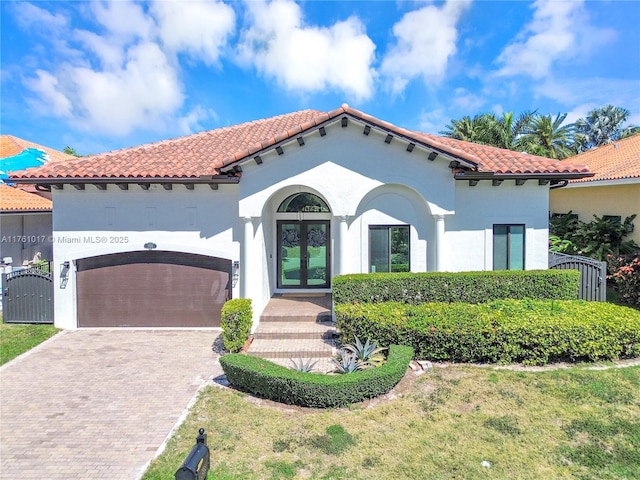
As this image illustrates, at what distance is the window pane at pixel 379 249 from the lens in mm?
12172

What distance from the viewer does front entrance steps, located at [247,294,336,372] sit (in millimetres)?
9312

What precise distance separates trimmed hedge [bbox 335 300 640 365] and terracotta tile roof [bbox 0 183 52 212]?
18188 mm

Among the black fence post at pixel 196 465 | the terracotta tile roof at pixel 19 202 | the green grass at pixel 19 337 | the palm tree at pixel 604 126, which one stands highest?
the palm tree at pixel 604 126

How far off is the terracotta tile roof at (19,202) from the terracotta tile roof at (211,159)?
8.59 meters

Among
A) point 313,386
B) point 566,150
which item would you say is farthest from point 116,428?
point 566,150

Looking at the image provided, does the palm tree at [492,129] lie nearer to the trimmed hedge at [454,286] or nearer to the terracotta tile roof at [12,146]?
the trimmed hedge at [454,286]

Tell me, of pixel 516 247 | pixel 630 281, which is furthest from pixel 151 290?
pixel 630 281

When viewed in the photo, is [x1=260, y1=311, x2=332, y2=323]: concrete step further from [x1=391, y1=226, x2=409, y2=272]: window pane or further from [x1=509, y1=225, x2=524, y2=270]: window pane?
[x1=509, y1=225, x2=524, y2=270]: window pane

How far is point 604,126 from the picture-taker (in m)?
46.9

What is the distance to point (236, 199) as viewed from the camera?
39.2 feet

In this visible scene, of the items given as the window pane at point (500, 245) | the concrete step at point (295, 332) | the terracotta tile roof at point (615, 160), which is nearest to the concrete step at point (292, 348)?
the concrete step at point (295, 332)

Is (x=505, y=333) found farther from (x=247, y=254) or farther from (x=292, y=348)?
(x=247, y=254)

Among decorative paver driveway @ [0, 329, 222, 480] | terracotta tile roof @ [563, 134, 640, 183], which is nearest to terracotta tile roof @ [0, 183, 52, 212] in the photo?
decorative paver driveway @ [0, 329, 222, 480]

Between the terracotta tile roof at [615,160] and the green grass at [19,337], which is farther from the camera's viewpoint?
the terracotta tile roof at [615,160]
